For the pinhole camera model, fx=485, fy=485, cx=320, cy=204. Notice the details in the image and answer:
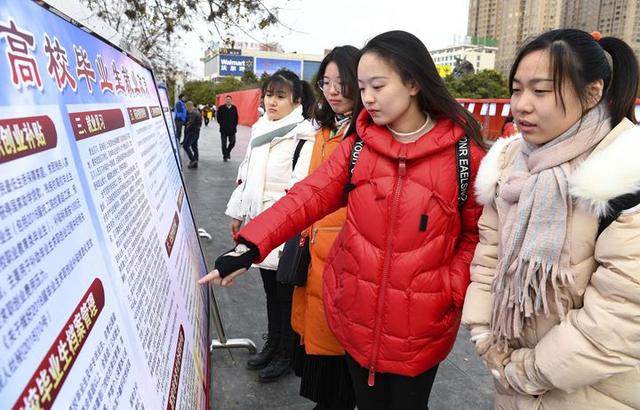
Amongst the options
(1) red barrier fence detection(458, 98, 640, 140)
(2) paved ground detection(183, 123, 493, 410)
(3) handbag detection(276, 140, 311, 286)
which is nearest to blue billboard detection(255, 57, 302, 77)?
(1) red barrier fence detection(458, 98, 640, 140)

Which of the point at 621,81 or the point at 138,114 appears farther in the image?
the point at 138,114

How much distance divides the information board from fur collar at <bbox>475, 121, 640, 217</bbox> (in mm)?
1114

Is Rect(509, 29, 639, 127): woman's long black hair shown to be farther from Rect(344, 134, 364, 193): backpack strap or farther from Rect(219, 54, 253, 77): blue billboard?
Rect(219, 54, 253, 77): blue billboard

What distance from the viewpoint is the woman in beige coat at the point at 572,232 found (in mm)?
1192

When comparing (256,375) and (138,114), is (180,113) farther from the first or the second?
(138,114)

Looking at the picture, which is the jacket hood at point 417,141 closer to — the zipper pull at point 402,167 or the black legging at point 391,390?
the zipper pull at point 402,167

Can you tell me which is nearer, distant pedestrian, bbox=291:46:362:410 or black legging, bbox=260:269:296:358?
distant pedestrian, bbox=291:46:362:410

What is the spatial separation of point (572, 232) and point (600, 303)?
0.19 meters

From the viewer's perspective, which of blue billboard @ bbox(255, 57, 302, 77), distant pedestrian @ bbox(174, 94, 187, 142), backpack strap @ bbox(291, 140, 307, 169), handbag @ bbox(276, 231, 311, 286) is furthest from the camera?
blue billboard @ bbox(255, 57, 302, 77)

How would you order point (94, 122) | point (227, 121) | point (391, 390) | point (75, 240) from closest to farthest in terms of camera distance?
point (75, 240)
point (94, 122)
point (391, 390)
point (227, 121)

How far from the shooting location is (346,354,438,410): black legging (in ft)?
5.70

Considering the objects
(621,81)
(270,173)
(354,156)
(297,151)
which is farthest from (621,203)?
(270,173)

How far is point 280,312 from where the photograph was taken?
2842 millimetres

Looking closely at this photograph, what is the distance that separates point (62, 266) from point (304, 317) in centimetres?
167
